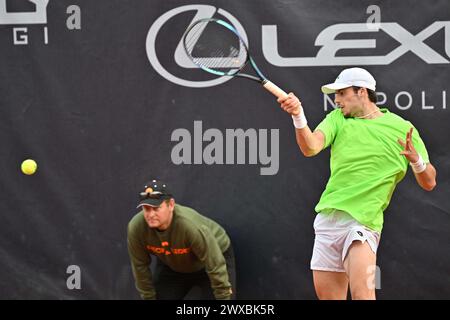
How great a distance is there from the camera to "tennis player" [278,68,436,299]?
4.63m

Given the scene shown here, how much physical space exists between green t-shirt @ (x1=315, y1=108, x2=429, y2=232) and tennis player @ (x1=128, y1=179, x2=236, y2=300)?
2.55 feet

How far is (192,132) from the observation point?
580 centimetres

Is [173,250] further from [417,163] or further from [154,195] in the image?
[417,163]

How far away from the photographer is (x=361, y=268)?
178 inches

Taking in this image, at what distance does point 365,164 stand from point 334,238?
38cm

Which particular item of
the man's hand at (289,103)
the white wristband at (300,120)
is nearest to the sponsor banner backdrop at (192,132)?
the white wristband at (300,120)

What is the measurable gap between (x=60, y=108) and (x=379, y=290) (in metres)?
2.20

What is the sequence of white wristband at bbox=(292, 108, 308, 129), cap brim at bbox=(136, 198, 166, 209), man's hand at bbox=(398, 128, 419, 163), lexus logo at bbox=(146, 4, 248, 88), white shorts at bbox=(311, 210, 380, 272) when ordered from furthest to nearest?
lexus logo at bbox=(146, 4, 248, 88) < cap brim at bbox=(136, 198, 166, 209) < white shorts at bbox=(311, 210, 380, 272) < man's hand at bbox=(398, 128, 419, 163) < white wristband at bbox=(292, 108, 308, 129)

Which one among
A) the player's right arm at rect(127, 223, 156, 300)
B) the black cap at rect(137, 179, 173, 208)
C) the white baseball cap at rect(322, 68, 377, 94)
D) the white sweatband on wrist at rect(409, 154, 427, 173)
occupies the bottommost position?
the player's right arm at rect(127, 223, 156, 300)

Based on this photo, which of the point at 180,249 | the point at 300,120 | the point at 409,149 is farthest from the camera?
the point at 180,249

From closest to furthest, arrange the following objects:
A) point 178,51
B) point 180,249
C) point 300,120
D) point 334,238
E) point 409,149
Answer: point 300,120, point 409,149, point 334,238, point 180,249, point 178,51

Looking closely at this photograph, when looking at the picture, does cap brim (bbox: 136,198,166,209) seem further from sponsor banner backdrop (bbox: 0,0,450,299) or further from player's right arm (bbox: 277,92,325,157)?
player's right arm (bbox: 277,92,325,157)

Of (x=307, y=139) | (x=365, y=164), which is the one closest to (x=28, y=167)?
(x=307, y=139)

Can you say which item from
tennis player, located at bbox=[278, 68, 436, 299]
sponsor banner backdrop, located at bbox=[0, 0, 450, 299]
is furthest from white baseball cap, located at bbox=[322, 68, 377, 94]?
sponsor banner backdrop, located at bbox=[0, 0, 450, 299]
